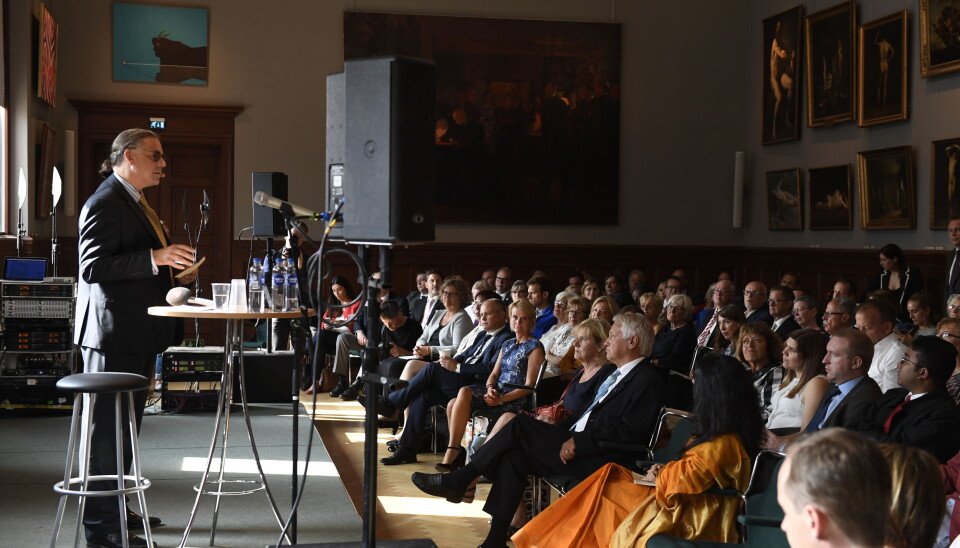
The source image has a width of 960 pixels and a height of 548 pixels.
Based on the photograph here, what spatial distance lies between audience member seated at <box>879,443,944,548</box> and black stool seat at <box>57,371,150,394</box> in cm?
303

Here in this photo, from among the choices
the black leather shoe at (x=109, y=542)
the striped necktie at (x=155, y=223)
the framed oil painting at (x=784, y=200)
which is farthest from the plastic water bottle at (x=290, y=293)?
the framed oil painting at (x=784, y=200)

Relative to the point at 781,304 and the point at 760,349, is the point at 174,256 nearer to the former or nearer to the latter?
the point at 760,349

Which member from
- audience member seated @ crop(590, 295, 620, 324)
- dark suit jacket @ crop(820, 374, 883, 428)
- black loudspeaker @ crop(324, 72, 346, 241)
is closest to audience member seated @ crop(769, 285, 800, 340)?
audience member seated @ crop(590, 295, 620, 324)

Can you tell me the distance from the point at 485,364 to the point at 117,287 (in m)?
3.23

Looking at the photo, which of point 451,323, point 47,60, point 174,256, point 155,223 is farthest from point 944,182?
point 47,60

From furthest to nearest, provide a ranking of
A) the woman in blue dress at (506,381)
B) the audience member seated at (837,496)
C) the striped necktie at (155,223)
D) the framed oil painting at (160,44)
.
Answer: the framed oil painting at (160,44)
the woman in blue dress at (506,381)
the striped necktie at (155,223)
the audience member seated at (837,496)

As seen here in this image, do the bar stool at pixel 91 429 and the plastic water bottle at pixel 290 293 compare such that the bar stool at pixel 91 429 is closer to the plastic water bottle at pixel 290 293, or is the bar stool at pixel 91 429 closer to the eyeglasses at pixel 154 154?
the plastic water bottle at pixel 290 293

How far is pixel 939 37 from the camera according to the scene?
10.7m

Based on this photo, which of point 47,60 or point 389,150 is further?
point 47,60

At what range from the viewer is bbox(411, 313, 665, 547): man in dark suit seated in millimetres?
5000

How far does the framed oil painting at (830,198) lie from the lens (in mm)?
12742

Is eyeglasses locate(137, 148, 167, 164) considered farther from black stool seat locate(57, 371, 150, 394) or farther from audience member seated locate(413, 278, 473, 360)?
audience member seated locate(413, 278, 473, 360)

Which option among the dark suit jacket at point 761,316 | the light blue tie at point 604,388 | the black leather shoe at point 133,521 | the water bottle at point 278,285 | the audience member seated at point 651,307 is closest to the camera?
the water bottle at point 278,285

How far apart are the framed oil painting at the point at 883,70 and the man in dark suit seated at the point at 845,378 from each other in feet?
25.3
